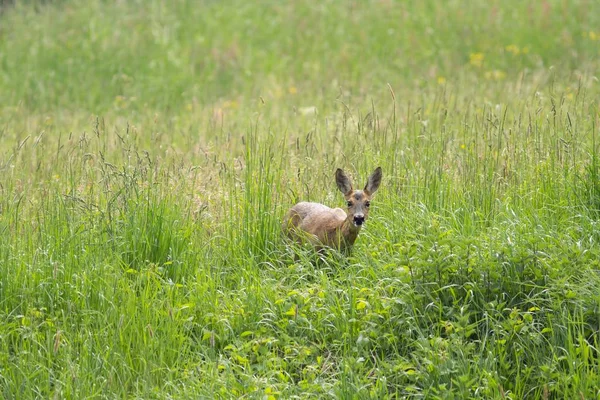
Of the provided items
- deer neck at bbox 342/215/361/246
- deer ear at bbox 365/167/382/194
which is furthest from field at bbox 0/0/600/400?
deer ear at bbox 365/167/382/194

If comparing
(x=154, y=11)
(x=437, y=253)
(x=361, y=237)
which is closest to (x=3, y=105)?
(x=154, y=11)

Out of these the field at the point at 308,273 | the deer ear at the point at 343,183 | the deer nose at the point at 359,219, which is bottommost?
the field at the point at 308,273

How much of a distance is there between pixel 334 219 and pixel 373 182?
384mm

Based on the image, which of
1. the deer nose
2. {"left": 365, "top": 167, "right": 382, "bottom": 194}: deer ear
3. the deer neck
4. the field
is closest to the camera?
the field

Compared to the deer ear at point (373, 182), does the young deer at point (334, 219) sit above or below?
below

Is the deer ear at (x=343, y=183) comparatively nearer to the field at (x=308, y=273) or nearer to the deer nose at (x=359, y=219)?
the field at (x=308, y=273)

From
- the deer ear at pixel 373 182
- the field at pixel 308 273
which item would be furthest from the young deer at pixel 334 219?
the field at pixel 308 273

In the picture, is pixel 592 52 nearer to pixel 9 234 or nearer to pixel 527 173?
pixel 527 173

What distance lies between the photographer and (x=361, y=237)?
6906 mm

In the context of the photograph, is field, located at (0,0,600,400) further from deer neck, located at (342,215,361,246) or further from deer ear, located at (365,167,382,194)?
deer ear, located at (365,167,382,194)

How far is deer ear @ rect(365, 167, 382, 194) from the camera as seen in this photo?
22.6 ft

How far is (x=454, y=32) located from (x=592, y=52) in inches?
103

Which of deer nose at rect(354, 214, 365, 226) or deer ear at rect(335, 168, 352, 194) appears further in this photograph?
deer ear at rect(335, 168, 352, 194)

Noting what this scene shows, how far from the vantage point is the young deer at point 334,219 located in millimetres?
6707
